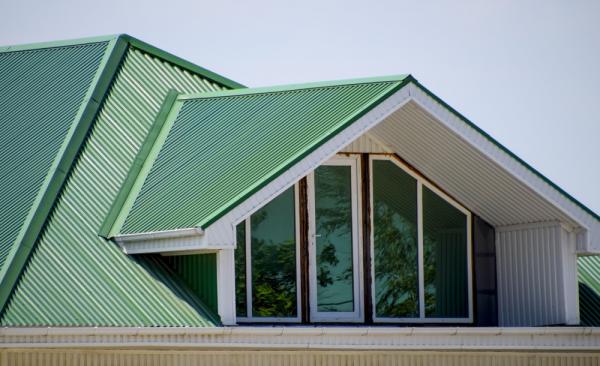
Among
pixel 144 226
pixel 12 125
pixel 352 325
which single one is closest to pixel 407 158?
pixel 352 325

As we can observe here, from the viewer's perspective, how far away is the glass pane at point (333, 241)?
19.9 meters

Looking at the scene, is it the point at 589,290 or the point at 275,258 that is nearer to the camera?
the point at 275,258

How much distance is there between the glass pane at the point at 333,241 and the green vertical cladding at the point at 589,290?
3.51m

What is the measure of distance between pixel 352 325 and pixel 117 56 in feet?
18.6

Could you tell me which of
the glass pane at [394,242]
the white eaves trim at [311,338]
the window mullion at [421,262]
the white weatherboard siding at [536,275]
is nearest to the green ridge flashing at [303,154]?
the white eaves trim at [311,338]

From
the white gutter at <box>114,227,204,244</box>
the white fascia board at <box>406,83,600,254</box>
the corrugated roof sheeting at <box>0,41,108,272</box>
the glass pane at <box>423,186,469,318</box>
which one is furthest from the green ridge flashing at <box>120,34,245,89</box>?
the white fascia board at <box>406,83,600,254</box>

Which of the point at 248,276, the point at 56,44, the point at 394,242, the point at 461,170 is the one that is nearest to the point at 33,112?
the point at 56,44

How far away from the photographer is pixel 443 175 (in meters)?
20.3

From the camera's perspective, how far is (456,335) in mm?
18594

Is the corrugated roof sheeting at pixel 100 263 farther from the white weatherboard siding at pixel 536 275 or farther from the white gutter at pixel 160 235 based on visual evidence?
the white weatherboard siding at pixel 536 275

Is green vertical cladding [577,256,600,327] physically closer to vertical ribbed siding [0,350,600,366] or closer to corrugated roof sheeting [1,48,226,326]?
vertical ribbed siding [0,350,600,366]

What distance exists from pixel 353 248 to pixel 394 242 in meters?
0.68

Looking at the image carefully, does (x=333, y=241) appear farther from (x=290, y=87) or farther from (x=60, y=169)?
(x=60, y=169)

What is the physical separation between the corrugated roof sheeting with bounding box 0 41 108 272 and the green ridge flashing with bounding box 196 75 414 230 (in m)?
2.96
